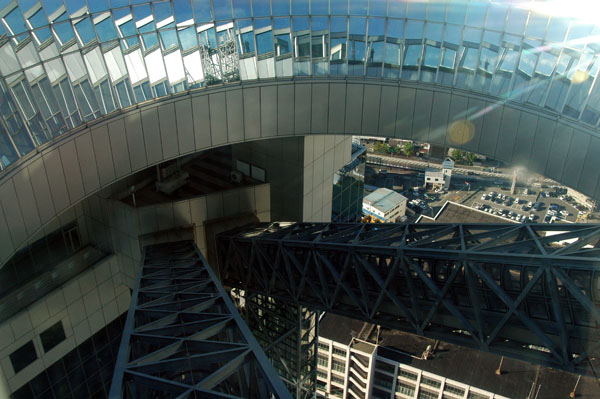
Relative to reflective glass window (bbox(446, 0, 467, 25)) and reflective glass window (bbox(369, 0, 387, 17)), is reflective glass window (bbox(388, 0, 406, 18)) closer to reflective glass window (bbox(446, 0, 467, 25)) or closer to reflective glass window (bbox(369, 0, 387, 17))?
reflective glass window (bbox(369, 0, 387, 17))

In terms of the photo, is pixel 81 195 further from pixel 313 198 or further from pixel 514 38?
pixel 514 38

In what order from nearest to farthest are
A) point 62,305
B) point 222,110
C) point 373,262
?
point 373,262, point 222,110, point 62,305

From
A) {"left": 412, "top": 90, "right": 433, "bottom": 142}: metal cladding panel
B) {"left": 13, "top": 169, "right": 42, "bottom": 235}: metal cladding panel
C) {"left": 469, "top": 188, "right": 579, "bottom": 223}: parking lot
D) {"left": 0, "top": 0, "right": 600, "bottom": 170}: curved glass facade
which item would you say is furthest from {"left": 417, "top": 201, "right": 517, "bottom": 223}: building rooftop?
{"left": 13, "top": 169, "right": 42, "bottom": 235}: metal cladding panel

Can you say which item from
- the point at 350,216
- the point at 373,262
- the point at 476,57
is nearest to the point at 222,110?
the point at 373,262

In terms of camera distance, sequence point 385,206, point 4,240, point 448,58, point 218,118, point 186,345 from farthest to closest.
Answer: point 385,206, point 218,118, point 448,58, point 4,240, point 186,345

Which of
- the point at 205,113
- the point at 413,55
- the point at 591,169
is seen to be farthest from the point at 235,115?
the point at 591,169

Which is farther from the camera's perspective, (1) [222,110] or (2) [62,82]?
(1) [222,110]

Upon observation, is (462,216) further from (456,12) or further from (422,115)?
(456,12)
